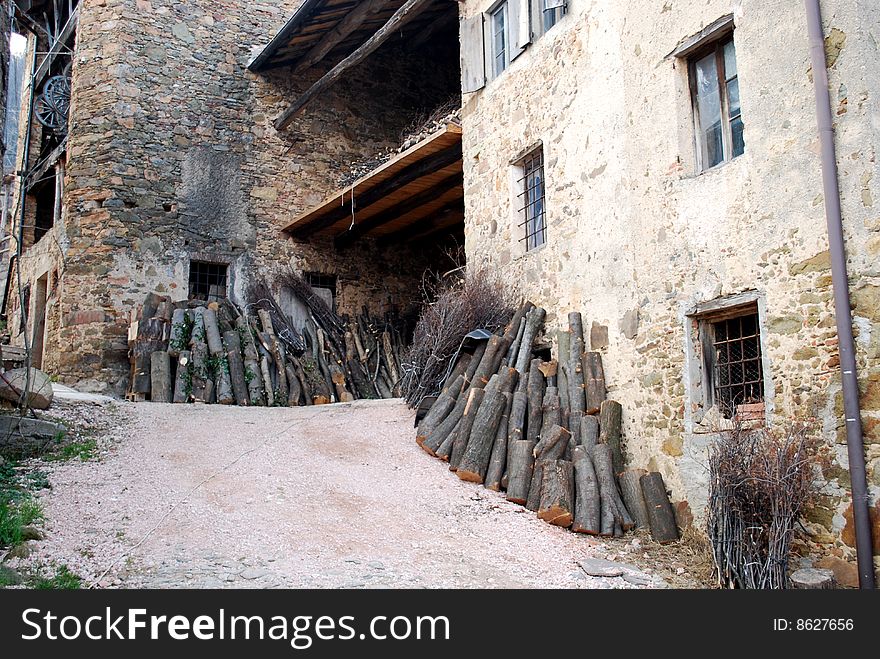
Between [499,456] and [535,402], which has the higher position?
[535,402]

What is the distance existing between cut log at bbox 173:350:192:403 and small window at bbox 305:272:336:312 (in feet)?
11.8

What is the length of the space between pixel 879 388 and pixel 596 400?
9.48ft

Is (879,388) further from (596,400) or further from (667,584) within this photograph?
(596,400)

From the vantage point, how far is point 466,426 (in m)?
8.12

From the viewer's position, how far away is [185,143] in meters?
14.3

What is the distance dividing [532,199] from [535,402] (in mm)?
3013

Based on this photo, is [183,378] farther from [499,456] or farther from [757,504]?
[757,504]

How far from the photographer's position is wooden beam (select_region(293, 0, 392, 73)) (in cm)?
1344

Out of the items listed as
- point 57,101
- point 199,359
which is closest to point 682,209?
point 199,359

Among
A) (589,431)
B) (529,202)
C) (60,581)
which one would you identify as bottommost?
(60,581)

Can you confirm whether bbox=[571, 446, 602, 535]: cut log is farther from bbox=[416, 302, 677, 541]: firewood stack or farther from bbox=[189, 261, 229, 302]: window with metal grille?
bbox=[189, 261, 229, 302]: window with metal grille

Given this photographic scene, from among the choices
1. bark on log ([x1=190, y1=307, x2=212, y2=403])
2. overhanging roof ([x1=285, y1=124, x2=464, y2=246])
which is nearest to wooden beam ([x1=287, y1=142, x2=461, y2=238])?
overhanging roof ([x1=285, y1=124, x2=464, y2=246])

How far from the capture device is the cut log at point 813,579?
5488 millimetres

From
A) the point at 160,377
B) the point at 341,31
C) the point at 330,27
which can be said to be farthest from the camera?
the point at 330,27
